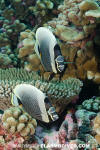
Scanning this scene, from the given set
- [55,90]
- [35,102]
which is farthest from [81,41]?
[35,102]

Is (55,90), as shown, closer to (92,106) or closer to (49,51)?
(92,106)

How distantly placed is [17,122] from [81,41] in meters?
1.71

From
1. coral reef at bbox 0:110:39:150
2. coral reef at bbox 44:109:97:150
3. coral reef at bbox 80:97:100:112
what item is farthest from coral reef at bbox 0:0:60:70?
coral reef at bbox 0:110:39:150

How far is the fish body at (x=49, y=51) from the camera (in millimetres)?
1775

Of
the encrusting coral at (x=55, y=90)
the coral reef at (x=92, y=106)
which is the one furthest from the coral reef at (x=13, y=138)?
the coral reef at (x=92, y=106)

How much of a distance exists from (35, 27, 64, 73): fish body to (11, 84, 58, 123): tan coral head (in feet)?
0.87

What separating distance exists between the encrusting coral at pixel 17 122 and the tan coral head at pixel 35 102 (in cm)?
16

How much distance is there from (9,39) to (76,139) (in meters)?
3.53

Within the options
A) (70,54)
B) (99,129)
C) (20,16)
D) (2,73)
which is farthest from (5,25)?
(99,129)

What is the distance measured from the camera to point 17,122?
196 centimetres

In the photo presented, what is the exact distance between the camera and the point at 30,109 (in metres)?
1.81

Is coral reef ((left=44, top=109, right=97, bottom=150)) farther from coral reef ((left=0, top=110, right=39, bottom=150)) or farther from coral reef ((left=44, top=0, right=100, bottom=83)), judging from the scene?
coral reef ((left=44, top=0, right=100, bottom=83))

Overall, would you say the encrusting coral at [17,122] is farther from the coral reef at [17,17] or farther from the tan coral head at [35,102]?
the coral reef at [17,17]

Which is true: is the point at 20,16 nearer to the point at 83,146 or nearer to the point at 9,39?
the point at 9,39
